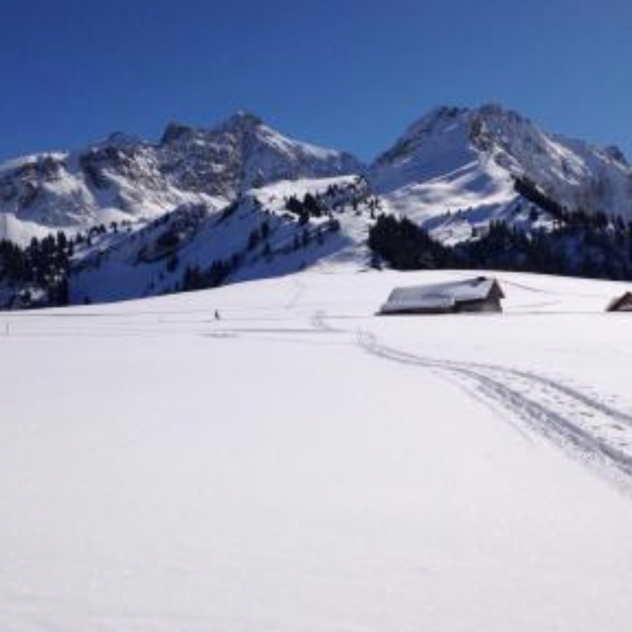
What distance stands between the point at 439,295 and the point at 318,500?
66.2m

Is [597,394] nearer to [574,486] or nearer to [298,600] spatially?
[574,486]

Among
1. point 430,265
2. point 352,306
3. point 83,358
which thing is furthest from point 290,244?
point 83,358

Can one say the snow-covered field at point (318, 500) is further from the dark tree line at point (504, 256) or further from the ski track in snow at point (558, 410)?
the dark tree line at point (504, 256)

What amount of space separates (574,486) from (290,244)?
185 meters

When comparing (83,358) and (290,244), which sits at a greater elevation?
(290,244)

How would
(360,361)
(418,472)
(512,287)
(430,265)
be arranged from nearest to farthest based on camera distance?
(418,472), (360,361), (512,287), (430,265)

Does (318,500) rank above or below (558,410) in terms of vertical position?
below

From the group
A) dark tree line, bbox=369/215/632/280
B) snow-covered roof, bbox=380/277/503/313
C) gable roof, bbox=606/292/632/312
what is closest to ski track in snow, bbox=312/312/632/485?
gable roof, bbox=606/292/632/312

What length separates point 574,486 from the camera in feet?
32.3

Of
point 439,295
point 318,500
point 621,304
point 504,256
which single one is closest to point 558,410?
point 318,500

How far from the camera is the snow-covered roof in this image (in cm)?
7300

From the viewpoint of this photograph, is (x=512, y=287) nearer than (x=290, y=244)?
Yes

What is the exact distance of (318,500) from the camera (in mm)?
9500

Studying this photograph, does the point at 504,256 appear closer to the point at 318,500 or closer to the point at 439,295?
the point at 439,295
